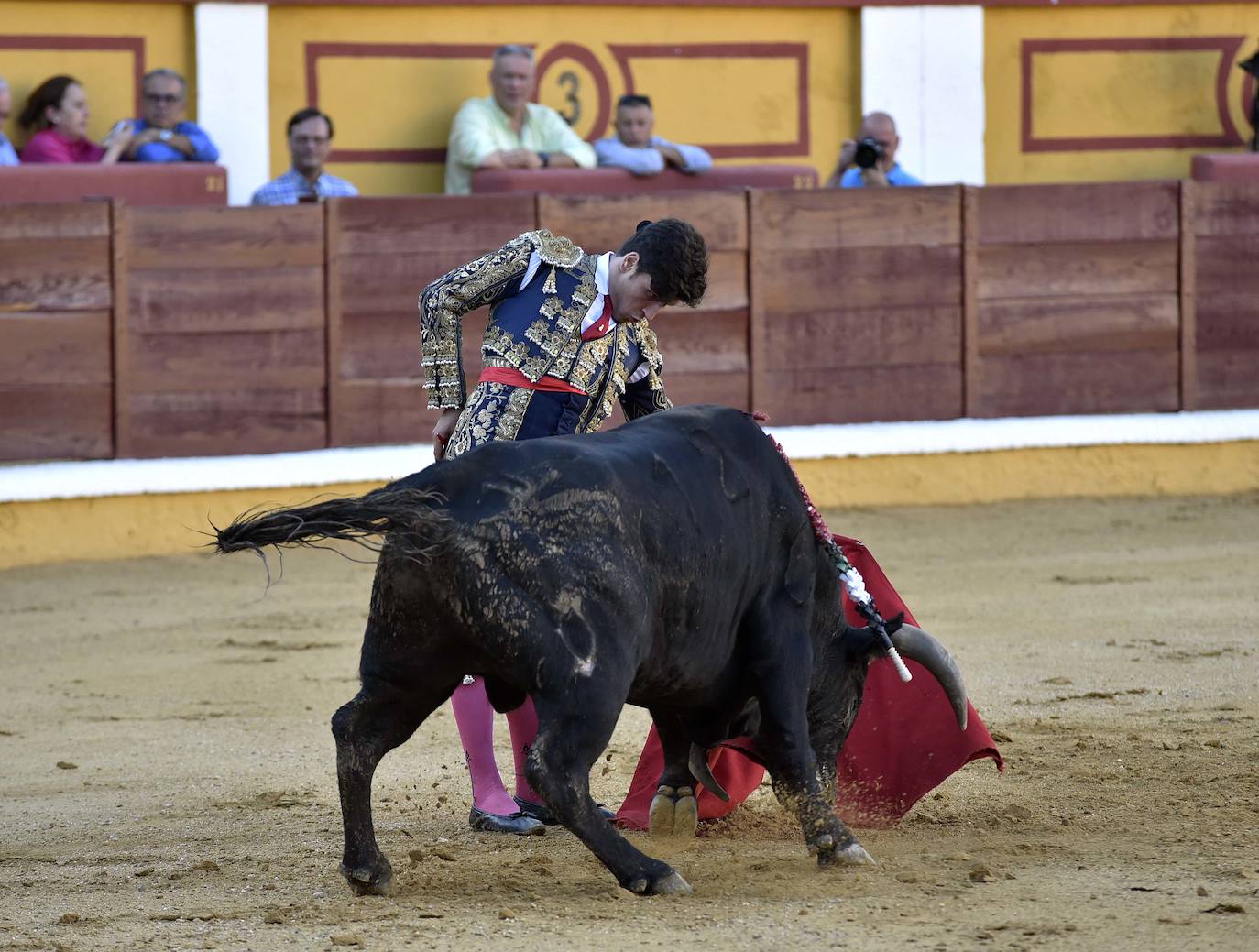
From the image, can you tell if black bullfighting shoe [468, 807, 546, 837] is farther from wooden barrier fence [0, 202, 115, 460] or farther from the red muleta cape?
wooden barrier fence [0, 202, 115, 460]

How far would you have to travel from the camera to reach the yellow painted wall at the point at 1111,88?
8875mm

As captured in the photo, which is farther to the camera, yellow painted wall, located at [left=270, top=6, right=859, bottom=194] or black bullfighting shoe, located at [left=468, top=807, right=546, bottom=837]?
yellow painted wall, located at [left=270, top=6, right=859, bottom=194]

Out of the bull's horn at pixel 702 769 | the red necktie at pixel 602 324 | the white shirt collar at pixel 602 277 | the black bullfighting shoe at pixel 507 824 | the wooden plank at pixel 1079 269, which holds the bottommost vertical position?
the black bullfighting shoe at pixel 507 824

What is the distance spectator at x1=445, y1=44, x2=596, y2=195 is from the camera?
24.7ft

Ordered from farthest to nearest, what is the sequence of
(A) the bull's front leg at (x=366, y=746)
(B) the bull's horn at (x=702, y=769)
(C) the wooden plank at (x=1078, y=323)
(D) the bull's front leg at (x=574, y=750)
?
(C) the wooden plank at (x=1078, y=323) → (B) the bull's horn at (x=702, y=769) → (A) the bull's front leg at (x=366, y=746) → (D) the bull's front leg at (x=574, y=750)

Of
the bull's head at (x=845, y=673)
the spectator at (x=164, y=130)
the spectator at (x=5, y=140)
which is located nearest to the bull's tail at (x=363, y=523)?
the bull's head at (x=845, y=673)

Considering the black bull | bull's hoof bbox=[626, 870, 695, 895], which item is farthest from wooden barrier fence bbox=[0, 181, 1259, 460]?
bull's hoof bbox=[626, 870, 695, 895]

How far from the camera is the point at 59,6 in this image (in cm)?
745

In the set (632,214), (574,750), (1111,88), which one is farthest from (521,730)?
(1111,88)

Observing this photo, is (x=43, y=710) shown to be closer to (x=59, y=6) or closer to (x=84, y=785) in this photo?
(x=84, y=785)

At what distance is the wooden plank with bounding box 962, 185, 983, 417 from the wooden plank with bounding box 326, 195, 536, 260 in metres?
1.81

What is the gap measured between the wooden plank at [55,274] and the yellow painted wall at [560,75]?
1.30 meters

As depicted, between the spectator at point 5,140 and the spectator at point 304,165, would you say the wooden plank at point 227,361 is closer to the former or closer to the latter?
the spectator at point 304,165

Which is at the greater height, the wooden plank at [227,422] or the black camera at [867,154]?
the black camera at [867,154]
